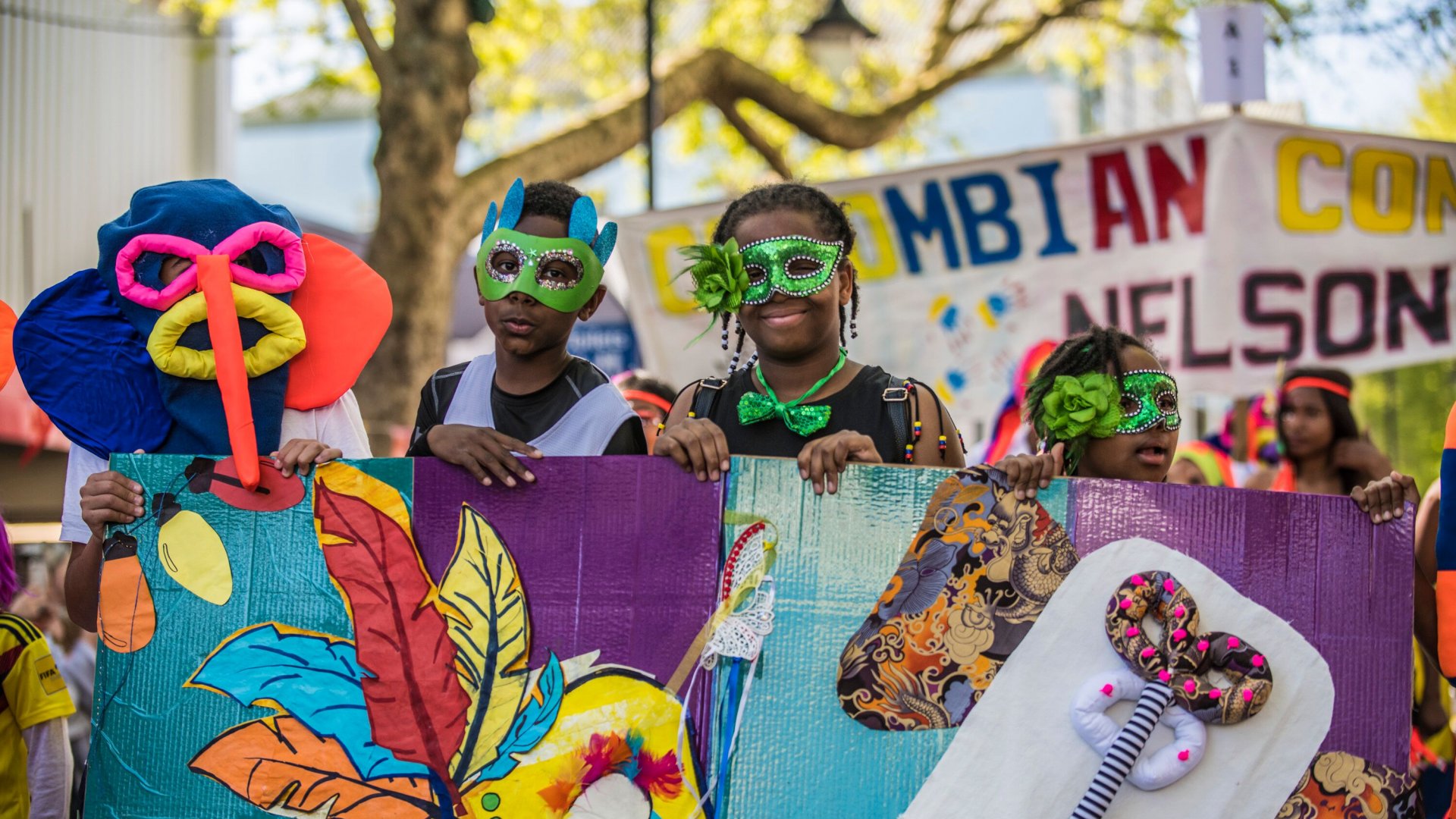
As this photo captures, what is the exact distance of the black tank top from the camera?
3029mm

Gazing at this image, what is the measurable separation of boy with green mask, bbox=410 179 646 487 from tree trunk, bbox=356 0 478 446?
5.54 meters

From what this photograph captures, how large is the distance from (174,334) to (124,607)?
0.60m

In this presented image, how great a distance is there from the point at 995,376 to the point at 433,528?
4459 millimetres

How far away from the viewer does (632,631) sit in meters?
2.79

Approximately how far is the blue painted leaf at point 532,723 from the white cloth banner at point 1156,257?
4.31 meters

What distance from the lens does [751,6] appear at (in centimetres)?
1448

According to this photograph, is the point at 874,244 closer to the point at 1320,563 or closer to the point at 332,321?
the point at 332,321

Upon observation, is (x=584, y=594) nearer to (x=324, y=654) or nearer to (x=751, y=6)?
(x=324, y=654)

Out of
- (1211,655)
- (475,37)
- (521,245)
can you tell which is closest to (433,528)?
(521,245)

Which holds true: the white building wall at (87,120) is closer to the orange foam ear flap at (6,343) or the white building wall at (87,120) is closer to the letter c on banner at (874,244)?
the letter c on banner at (874,244)

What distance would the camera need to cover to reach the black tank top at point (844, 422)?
3.03 metres

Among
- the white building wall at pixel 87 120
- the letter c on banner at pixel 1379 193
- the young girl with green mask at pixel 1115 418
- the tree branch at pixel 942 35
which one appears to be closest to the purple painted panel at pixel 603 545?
the young girl with green mask at pixel 1115 418

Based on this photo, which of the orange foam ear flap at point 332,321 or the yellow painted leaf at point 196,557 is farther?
the orange foam ear flap at point 332,321

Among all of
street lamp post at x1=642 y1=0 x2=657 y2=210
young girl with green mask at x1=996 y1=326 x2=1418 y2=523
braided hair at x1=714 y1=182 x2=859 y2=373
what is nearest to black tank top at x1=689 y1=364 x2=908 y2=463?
braided hair at x1=714 y1=182 x2=859 y2=373
